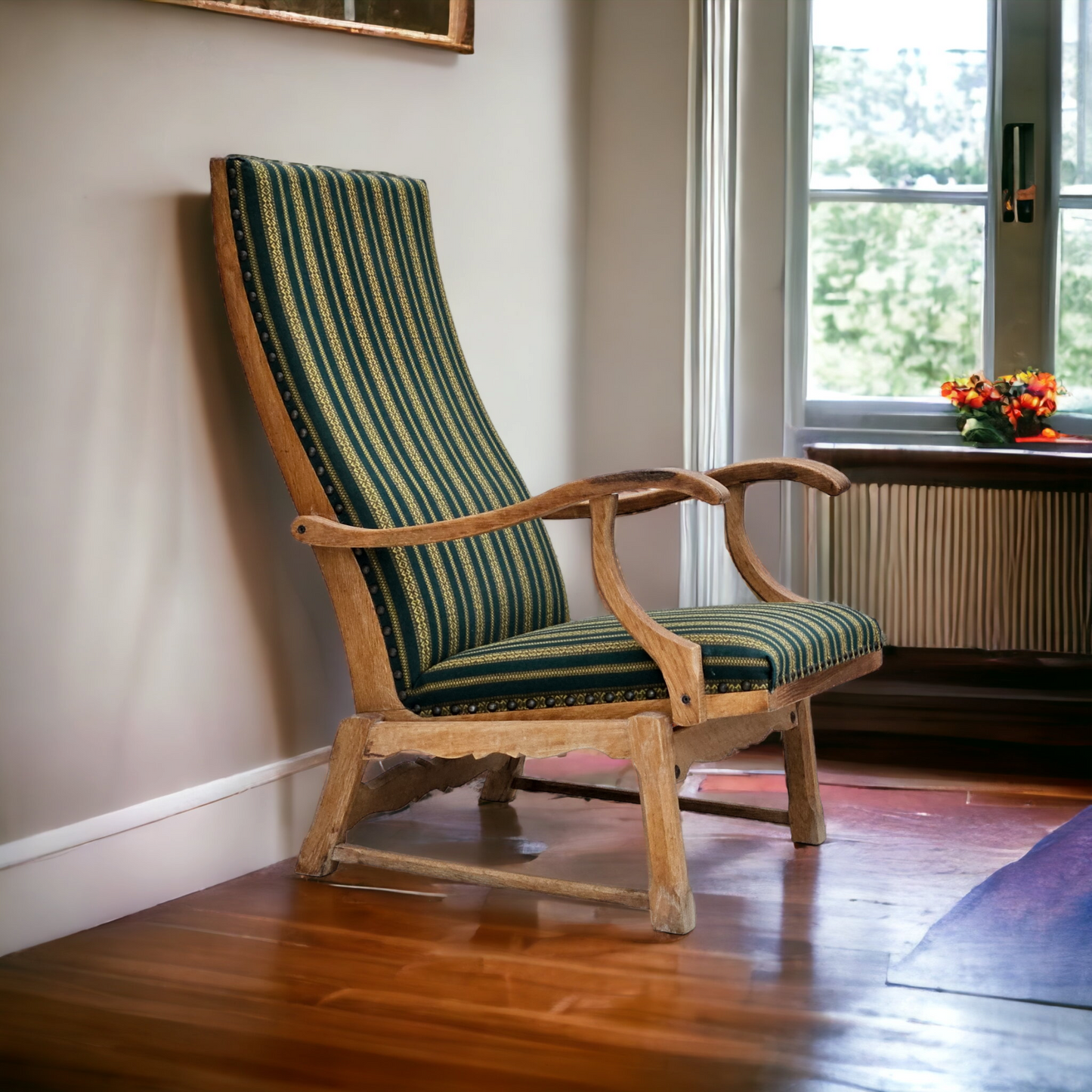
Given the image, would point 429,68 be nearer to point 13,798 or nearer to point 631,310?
point 631,310

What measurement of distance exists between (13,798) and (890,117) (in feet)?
8.03

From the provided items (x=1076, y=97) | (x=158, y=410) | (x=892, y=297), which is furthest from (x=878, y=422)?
(x=158, y=410)

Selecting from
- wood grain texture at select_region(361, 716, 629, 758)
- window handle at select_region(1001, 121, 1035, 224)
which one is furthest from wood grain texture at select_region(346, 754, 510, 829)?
window handle at select_region(1001, 121, 1035, 224)

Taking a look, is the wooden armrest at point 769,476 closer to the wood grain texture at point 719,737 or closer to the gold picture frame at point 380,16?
the wood grain texture at point 719,737

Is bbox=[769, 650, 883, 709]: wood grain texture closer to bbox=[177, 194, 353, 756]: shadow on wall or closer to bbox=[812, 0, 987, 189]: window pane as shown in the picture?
bbox=[177, 194, 353, 756]: shadow on wall

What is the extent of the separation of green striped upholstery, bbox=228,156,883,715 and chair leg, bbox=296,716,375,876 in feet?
0.34

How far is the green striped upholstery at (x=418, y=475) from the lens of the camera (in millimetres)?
1711

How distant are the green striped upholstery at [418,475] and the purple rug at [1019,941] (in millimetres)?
377

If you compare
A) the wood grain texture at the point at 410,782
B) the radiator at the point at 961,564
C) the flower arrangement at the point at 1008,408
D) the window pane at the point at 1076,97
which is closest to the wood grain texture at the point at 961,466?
the radiator at the point at 961,564

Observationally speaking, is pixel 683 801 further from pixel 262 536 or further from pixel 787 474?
pixel 262 536

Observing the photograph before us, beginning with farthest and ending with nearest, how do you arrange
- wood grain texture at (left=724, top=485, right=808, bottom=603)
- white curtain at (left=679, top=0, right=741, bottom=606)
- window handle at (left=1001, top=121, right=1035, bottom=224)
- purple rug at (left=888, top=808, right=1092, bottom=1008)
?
window handle at (left=1001, top=121, right=1035, bottom=224)
white curtain at (left=679, top=0, right=741, bottom=606)
wood grain texture at (left=724, top=485, right=808, bottom=603)
purple rug at (left=888, top=808, right=1092, bottom=1008)

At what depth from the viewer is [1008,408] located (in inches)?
112

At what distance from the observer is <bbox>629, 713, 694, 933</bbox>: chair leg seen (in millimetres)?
1641

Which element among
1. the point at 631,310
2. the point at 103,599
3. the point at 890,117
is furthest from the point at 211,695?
the point at 890,117
